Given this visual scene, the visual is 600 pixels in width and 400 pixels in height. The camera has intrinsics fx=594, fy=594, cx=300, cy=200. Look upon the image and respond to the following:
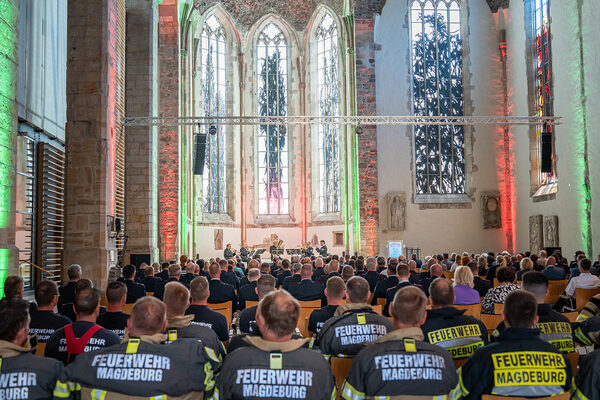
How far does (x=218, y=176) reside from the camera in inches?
1120

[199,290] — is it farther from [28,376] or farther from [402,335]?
[402,335]

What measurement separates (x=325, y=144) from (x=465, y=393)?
84.7ft

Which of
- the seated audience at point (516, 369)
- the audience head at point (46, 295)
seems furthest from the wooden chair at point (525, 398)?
the audience head at point (46, 295)

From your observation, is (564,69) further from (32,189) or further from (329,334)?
(329,334)

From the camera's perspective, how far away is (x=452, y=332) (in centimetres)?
413

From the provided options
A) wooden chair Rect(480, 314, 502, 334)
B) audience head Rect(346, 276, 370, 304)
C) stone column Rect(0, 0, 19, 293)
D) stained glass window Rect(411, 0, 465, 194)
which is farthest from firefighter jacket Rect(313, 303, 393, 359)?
stained glass window Rect(411, 0, 465, 194)

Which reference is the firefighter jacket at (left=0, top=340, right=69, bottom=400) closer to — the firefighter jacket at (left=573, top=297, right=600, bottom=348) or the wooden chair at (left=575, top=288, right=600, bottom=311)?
the firefighter jacket at (left=573, top=297, right=600, bottom=348)

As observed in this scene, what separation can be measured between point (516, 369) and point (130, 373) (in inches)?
79.0

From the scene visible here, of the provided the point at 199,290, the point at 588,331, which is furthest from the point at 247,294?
the point at 588,331

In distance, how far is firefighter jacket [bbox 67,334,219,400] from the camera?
3006mm

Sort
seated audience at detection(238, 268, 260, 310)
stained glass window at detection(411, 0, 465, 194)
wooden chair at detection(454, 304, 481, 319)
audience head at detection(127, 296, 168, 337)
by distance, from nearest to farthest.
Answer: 1. audience head at detection(127, 296, 168, 337)
2. wooden chair at detection(454, 304, 481, 319)
3. seated audience at detection(238, 268, 260, 310)
4. stained glass window at detection(411, 0, 465, 194)

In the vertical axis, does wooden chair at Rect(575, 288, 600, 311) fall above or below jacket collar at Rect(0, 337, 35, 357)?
below

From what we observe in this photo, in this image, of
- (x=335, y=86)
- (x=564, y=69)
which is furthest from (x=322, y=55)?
(x=564, y=69)

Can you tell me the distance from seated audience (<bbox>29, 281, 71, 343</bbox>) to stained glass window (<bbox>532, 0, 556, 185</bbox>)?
18.5 meters
